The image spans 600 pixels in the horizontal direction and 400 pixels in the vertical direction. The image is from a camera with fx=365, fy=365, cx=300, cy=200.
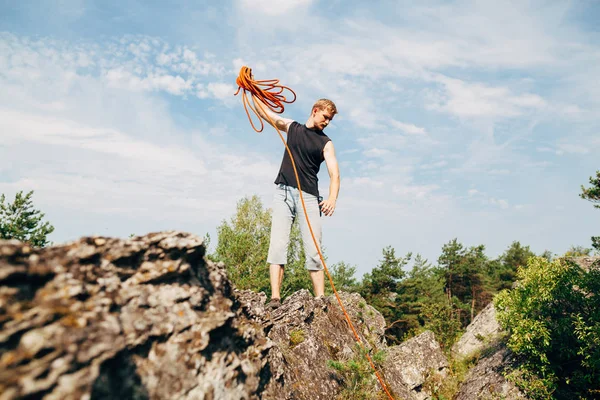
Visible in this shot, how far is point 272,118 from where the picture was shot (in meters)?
6.86

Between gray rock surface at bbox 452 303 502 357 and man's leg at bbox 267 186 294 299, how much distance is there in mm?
10862

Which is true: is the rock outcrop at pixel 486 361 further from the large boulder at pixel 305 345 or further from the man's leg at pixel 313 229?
the man's leg at pixel 313 229

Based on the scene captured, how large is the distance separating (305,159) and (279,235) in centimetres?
142

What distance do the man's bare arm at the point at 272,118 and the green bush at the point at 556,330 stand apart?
8.41 meters

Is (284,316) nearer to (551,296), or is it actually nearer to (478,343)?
(551,296)

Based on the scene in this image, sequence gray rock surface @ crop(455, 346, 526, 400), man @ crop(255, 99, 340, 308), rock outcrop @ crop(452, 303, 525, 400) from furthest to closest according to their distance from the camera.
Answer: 1. rock outcrop @ crop(452, 303, 525, 400)
2. gray rock surface @ crop(455, 346, 526, 400)
3. man @ crop(255, 99, 340, 308)

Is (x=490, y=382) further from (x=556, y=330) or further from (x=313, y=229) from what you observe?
(x=313, y=229)

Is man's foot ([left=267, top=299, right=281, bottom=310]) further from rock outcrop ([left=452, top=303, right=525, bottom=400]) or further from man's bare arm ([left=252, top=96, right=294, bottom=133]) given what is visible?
rock outcrop ([left=452, top=303, right=525, bottom=400])

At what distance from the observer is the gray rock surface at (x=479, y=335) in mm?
13581

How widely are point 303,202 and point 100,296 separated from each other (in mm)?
4163

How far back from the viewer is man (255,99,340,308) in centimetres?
616

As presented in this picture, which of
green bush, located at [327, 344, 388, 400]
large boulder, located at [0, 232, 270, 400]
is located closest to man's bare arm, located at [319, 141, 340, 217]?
green bush, located at [327, 344, 388, 400]

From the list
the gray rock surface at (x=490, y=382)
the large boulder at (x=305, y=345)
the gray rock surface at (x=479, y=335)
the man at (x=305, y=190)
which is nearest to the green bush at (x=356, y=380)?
the large boulder at (x=305, y=345)

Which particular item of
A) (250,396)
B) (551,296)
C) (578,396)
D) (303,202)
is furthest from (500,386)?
(250,396)
